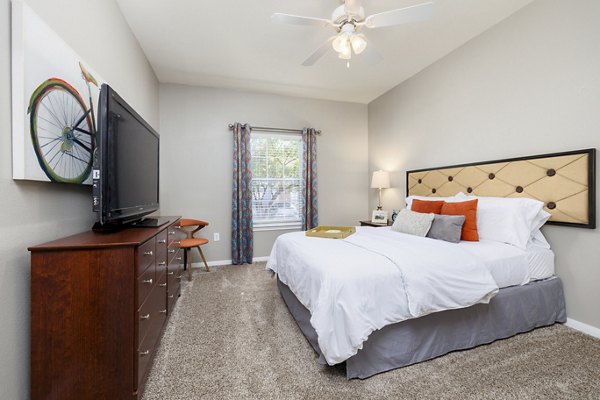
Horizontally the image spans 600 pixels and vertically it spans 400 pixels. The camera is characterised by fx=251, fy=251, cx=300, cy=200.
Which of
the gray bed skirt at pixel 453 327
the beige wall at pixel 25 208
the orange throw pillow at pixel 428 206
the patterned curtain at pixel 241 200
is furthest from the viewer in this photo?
the patterned curtain at pixel 241 200

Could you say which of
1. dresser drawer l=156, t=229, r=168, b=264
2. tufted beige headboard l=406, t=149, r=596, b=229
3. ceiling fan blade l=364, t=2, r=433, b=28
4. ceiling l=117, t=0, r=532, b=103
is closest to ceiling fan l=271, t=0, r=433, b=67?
ceiling fan blade l=364, t=2, r=433, b=28

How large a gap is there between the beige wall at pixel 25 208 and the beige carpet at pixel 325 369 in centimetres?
67

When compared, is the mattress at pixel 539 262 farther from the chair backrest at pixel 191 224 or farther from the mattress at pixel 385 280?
the chair backrest at pixel 191 224

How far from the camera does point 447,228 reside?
86.7 inches

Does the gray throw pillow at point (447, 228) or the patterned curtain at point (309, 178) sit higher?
the patterned curtain at point (309, 178)

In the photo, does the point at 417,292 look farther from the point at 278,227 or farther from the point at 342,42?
the point at 278,227

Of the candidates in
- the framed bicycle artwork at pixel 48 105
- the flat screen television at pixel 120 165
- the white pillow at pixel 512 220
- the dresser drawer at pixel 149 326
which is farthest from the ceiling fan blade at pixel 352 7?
the dresser drawer at pixel 149 326

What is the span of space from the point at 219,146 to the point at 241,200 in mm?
889

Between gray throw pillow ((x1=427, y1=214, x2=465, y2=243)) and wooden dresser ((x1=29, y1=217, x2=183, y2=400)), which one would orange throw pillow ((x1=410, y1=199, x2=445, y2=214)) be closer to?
gray throw pillow ((x1=427, y1=214, x2=465, y2=243))

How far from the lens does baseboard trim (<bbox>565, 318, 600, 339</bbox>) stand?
185 cm

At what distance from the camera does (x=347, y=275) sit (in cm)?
142

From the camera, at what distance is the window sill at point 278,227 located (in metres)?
4.03

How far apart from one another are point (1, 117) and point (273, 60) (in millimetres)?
2574

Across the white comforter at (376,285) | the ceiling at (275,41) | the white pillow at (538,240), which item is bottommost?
the white comforter at (376,285)
